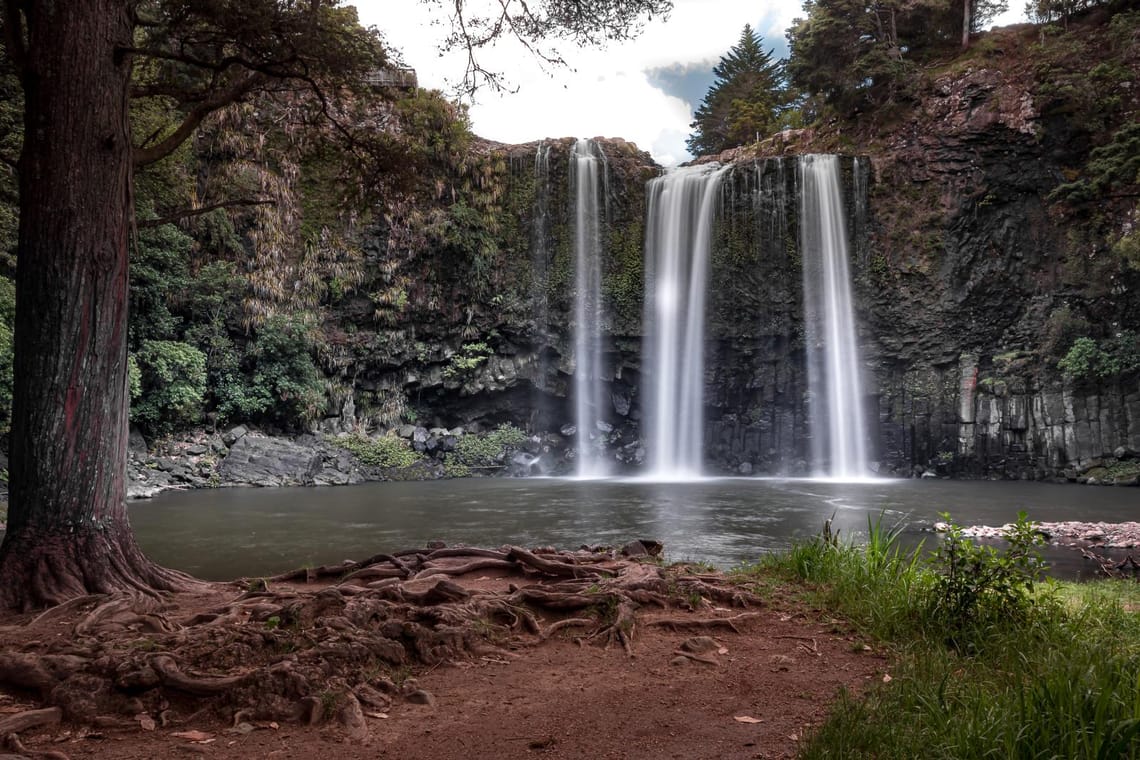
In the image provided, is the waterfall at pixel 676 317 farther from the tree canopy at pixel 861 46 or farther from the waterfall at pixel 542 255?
the tree canopy at pixel 861 46


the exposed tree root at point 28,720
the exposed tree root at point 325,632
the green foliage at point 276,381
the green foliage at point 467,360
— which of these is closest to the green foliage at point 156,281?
the green foliage at point 276,381

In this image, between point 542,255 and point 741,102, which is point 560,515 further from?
point 741,102

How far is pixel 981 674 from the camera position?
3.49m

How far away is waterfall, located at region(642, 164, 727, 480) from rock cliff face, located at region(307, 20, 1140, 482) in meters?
0.51

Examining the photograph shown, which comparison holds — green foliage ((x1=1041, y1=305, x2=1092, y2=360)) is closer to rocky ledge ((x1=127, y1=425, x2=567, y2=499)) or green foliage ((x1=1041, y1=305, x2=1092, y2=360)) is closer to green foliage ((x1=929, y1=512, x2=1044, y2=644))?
rocky ledge ((x1=127, y1=425, x2=567, y2=499))

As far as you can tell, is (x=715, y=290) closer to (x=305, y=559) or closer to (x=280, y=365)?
(x=280, y=365)

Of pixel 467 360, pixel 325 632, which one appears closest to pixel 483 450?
pixel 467 360

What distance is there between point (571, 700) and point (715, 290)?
2287 cm

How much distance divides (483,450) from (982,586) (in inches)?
878

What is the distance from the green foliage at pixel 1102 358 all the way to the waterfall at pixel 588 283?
48.5ft

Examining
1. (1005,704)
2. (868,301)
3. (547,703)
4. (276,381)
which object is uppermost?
(868,301)

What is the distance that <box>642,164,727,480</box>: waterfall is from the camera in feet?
83.0

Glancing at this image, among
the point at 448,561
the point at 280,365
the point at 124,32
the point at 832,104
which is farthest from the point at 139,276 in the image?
the point at 832,104

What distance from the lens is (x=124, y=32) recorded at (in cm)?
557
